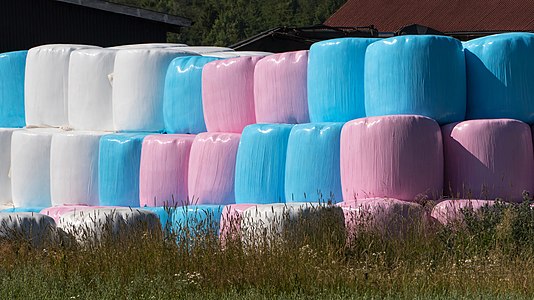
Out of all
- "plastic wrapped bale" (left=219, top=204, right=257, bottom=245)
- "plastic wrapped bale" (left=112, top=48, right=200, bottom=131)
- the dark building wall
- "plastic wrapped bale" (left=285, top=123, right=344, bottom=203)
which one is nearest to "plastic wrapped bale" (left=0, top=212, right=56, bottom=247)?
"plastic wrapped bale" (left=219, top=204, right=257, bottom=245)

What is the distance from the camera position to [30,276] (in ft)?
28.0

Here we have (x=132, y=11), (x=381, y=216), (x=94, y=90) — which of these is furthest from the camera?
(x=132, y=11)

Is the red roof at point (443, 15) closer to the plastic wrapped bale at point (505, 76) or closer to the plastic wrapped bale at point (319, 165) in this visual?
the plastic wrapped bale at point (505, 76)

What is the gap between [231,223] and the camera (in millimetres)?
9297

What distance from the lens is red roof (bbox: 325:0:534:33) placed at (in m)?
27.3

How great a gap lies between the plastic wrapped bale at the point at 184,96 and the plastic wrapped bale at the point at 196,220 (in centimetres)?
152

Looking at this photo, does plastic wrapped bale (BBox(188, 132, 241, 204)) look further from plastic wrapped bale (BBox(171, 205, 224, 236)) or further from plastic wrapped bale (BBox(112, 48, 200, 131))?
plastic wrapped bale (BBox(112, 48, 200, 131))

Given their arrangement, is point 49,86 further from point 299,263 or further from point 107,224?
point 299,263

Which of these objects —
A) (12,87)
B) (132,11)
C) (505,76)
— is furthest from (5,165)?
(132,11)

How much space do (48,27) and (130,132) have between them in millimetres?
10255

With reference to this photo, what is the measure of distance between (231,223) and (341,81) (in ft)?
8.18

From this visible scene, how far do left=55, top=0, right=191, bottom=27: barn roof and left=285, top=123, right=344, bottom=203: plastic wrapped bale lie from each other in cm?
1254

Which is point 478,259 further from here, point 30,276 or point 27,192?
point 27,192

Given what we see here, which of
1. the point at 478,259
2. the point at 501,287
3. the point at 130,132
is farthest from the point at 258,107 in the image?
the point at 501,287
